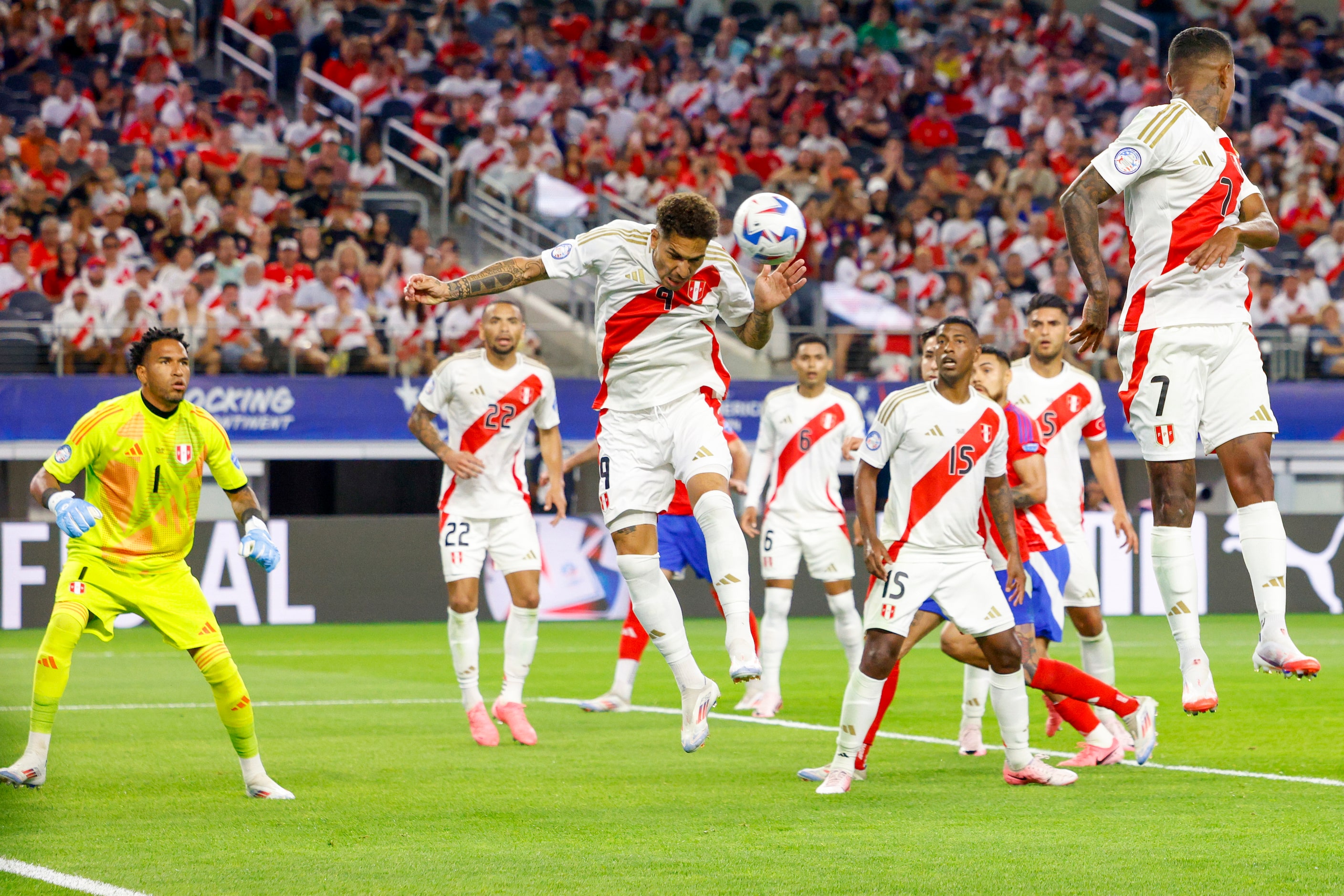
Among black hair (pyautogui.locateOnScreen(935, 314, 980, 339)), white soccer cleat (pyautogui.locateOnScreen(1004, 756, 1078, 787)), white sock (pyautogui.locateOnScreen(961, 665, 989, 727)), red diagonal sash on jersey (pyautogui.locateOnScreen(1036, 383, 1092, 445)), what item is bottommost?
white soccer cleat (pyautogui.locateOnScreen(1004, 756, 1078, 787))

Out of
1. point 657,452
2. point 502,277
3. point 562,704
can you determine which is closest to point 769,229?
point 657,452

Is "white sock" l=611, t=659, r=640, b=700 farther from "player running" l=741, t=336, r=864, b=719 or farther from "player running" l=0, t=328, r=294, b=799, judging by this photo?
"player running" l=0, t=328, r=294, b=799

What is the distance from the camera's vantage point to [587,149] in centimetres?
2303

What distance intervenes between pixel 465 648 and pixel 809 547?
276cm

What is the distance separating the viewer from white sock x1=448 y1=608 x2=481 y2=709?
33.1 ft

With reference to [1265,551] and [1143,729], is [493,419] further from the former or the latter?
[1265,551]

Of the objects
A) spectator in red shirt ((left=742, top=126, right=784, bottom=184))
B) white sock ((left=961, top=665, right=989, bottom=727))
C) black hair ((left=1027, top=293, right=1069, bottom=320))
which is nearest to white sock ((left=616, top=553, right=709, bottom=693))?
white sock ((left=961, top=665, right=989, bottom=727))

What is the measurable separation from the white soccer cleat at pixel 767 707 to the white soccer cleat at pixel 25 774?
4.72 m

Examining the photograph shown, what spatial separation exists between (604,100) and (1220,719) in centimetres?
1610

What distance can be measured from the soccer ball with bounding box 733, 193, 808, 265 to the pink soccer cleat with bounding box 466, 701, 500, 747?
3492mm

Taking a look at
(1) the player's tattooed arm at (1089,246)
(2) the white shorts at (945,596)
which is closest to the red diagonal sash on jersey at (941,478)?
(2) the white shorts at (945,596)

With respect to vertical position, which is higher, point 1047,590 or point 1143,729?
point 1047,590

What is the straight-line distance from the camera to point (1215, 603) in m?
19.6

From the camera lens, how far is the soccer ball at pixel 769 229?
760 centimetres
